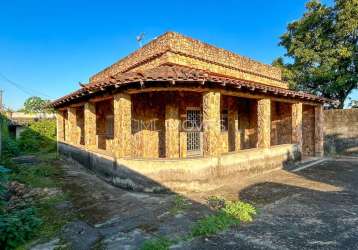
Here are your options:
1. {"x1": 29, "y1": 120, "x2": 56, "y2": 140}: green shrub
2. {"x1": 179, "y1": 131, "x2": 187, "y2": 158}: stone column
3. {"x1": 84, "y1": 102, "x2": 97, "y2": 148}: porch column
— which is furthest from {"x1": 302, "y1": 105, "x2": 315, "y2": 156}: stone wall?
{"x1": 29, "y1": 120, "x2": 56, "y2": 140}: green shrub

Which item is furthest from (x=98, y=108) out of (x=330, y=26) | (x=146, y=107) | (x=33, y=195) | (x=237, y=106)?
(x=330, y=26)

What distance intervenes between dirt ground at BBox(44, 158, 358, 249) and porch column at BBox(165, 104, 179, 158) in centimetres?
235

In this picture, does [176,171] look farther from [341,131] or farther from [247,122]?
[341,131]

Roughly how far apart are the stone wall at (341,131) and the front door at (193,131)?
9.95m

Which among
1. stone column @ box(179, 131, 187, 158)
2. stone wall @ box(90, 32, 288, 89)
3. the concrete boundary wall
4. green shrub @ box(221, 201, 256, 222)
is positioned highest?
stone wall @ box(90, 32, 288, 89)

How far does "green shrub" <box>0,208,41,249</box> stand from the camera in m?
4.12

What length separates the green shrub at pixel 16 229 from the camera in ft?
13.5

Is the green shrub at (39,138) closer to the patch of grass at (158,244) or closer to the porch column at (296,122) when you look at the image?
the porch column at (296,122)

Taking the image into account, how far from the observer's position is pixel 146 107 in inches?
380

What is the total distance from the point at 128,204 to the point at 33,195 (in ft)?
10.3

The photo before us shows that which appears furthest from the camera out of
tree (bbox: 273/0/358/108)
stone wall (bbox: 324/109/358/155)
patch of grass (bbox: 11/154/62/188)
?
tree (bbox: 273/0/358/108)

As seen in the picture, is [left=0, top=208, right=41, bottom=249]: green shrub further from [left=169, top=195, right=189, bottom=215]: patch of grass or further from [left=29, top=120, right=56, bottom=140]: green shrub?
[left=29, top=120, right=56, bottom=140]: green shrub

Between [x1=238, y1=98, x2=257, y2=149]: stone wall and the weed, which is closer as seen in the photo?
the weed

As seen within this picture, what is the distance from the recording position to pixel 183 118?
31.9 ft
